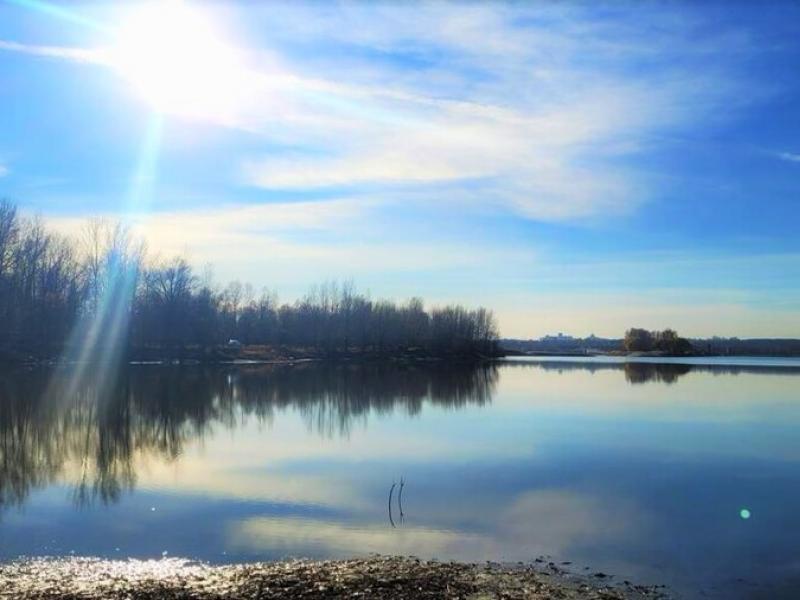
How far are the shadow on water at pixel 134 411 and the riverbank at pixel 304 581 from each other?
17.0 ft

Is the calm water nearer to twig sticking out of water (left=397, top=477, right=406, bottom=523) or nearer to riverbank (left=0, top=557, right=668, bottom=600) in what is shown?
twig sticking out of water (left=397, top=477, right=406, bottom=523)

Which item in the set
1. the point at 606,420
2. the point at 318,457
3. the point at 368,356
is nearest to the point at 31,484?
the point at 318,457

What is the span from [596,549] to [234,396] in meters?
31.1

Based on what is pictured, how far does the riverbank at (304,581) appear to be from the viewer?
857 cm

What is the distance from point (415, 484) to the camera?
16.9m

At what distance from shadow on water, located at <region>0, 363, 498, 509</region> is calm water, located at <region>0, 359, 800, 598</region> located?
0.47ft

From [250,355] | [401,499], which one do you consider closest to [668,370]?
[250,355]

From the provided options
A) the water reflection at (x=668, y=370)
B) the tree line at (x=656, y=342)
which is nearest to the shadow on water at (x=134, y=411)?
the water reflection at (x=668, y=370)

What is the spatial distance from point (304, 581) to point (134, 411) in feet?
78.6

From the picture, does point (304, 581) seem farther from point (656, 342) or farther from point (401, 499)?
point (656, 342)

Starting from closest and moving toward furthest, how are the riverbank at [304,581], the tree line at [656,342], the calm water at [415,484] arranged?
the riverbank at [304,581], the calm water at [415,484], the tree line at [656,342]

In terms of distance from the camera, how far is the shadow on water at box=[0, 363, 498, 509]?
18.1 metres

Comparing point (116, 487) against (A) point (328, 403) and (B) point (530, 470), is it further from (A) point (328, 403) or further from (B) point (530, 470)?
(A) point (328, 403)

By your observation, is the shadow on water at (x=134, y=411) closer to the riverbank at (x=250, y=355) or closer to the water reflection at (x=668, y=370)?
the riverbank at (x=250, y=355)
